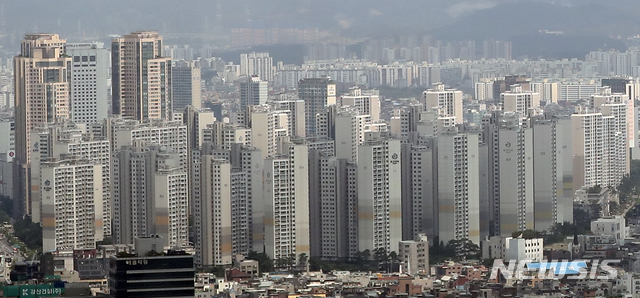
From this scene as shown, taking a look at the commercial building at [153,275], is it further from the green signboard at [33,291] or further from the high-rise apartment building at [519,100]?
the high-rise apartment building at [519,100]

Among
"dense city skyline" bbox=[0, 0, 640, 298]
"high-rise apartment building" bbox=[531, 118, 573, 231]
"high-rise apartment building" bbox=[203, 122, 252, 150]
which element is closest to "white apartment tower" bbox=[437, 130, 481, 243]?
"dense city skyline" bbox=[0, 0, 640, 298]

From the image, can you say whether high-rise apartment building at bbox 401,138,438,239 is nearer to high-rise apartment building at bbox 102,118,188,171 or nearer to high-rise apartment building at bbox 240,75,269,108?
high-rise apartment building at bbox 102,118,188,171

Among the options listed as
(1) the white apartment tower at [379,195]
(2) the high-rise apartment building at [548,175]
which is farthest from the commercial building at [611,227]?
(1) the white apartment tower at [379,195]

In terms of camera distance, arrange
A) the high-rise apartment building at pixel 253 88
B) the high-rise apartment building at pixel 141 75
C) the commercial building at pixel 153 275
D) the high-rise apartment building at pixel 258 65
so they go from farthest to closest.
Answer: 1. the high-rise apartment building at pixel 258 65
2. the high-rise apartment building at pixel 253 88
3. the high-rise apartment building at pixel 141 75
4. the commercial building at pixel 153 275

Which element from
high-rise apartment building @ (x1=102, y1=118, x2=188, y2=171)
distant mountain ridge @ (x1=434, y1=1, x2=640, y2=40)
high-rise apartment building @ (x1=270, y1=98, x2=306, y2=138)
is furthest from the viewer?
distant mountain ridge @ (x1=434, y1=1, x2=640, y2=40)

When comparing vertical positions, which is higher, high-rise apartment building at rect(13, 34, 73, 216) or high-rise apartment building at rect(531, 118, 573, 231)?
high-rise apartment building at rect(13, 34, 73, 216)

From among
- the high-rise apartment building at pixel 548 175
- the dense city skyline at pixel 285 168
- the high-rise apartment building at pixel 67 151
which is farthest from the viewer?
the high-rise apartment building at pixel 548 175
